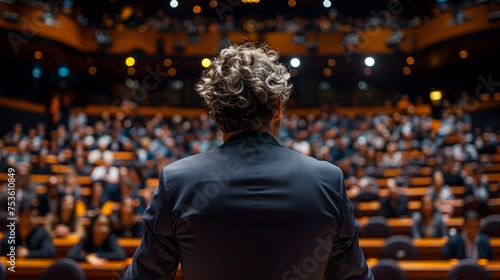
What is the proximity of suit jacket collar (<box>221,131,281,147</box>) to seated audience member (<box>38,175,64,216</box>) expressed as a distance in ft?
16.2

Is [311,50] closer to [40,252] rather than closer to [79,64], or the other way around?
[79,64]

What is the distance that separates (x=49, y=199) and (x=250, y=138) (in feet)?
16.8

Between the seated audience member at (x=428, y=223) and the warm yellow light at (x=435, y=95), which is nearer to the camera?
the seated audience member at (x=428, y=223)

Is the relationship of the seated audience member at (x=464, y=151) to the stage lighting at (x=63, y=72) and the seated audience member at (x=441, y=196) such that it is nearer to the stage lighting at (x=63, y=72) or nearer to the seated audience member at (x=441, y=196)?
the seated audience member at (x=441, y=196)

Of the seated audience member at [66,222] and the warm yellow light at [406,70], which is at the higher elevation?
the warm yellow light at [406,70]

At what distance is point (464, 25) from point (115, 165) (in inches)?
383

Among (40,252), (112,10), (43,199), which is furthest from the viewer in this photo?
(112,10)

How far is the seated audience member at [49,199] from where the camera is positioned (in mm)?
5305

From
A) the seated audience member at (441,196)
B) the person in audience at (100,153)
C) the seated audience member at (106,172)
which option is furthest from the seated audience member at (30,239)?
the seated audience member at (441,196)

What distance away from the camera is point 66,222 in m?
4.71

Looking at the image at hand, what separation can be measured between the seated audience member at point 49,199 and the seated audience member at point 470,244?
423 centimetres

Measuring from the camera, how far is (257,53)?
2.99 feet

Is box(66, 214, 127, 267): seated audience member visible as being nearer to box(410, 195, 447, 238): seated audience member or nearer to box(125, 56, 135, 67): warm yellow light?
box(410, 195, 447, 238): seated audience member

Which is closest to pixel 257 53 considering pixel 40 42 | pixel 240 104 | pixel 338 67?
pixel 240 104
